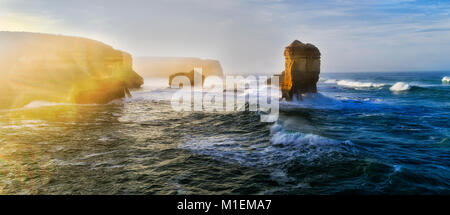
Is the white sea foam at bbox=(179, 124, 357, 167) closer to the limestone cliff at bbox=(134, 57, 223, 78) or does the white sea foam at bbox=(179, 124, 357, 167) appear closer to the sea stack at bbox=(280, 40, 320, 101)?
the sea stack at bbox=(280, 40, 320, 101)

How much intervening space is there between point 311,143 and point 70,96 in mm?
28169

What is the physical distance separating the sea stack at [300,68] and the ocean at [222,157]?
12035mm

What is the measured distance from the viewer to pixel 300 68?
28859 mm

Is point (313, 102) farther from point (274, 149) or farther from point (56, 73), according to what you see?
point (56, 73)

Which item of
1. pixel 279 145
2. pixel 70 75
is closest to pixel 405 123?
pixel 279 145

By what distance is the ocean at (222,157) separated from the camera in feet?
24.3

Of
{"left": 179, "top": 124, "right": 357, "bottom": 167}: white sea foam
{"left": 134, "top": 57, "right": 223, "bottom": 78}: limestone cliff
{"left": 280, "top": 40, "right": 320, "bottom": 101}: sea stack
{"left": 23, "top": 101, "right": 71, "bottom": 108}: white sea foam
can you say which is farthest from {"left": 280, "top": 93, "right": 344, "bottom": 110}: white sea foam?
{"left": 134, "top": 57, "right": 223, "bottom": 78}: limestone cliff

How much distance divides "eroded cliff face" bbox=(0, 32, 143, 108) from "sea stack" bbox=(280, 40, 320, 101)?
22.1 m

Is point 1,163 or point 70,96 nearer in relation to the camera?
point 1,163

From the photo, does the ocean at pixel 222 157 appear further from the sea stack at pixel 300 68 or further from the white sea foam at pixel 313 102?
the sea stack at pixel 300 68

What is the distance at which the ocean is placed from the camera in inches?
292

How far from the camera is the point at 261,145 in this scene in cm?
1189

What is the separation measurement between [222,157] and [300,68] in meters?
21.8

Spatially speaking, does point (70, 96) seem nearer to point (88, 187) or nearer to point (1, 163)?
point (1, 163)
